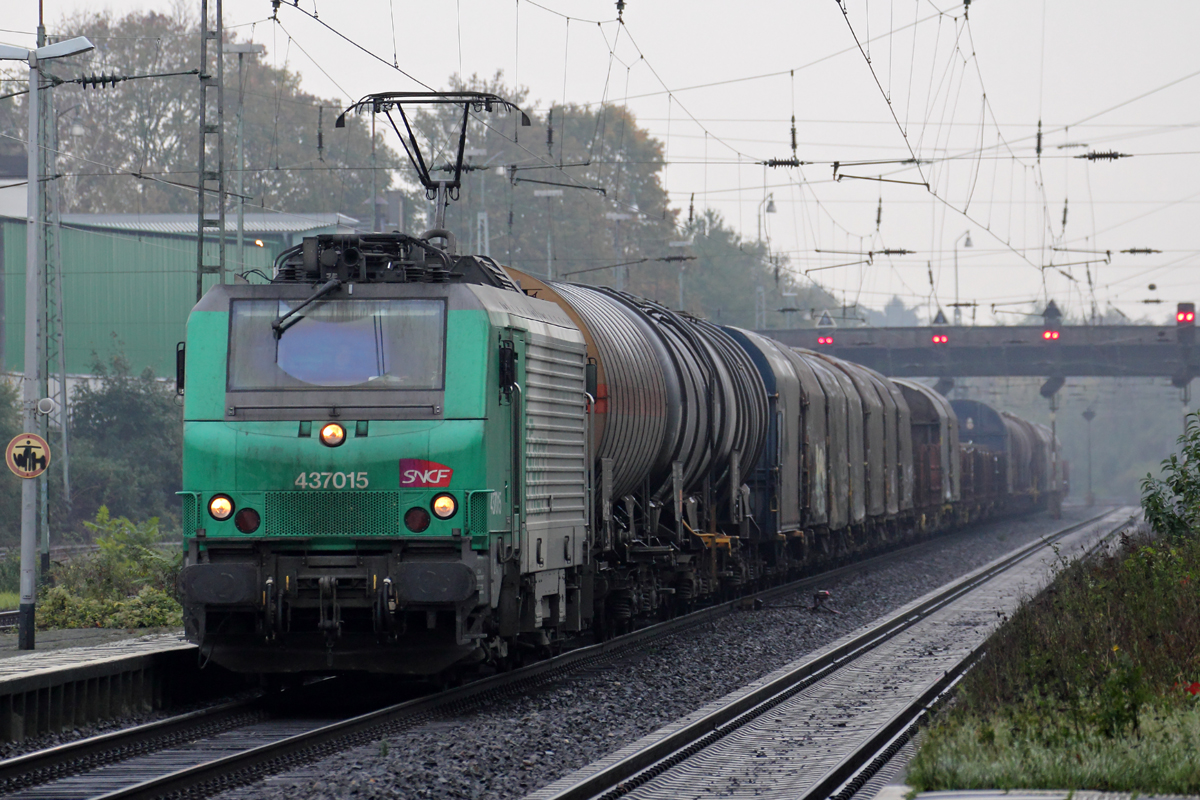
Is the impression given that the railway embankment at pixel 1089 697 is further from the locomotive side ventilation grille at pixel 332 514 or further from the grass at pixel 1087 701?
the locomotive side ventilation grille at pixel 332 514

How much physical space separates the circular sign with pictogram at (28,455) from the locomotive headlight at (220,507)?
5810mm

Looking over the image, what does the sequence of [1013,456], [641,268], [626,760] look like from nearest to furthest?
[626,760] → [1013,456] → [641,268]

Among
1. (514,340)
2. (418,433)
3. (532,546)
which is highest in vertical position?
(514,340)

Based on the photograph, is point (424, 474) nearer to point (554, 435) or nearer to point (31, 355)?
point (554, 435)

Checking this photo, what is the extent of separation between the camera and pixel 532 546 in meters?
11.6

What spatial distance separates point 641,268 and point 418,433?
71.2 m

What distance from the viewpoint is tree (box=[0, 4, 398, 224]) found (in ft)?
218

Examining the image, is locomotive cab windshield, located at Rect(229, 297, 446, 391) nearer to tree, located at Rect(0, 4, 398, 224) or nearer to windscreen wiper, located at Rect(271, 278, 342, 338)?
windscreen wiper, located at Rect(271, 278, 342, 338)

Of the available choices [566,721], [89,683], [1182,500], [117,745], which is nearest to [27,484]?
[89,683]

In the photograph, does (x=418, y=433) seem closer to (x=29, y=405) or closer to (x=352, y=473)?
(x=352, y=473)

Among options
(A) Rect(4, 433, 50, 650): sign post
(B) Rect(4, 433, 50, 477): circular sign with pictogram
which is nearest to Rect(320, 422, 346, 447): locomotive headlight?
(A) Rect(4, 433, 50, 650): sign post

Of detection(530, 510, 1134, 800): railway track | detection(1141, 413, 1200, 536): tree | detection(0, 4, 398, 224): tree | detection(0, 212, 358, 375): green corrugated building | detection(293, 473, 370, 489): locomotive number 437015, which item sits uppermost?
detection(0, 4, 398, 224): tree

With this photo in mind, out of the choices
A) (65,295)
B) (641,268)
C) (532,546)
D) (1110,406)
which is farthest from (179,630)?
(1110,406)

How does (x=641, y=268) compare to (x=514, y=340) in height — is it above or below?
above
